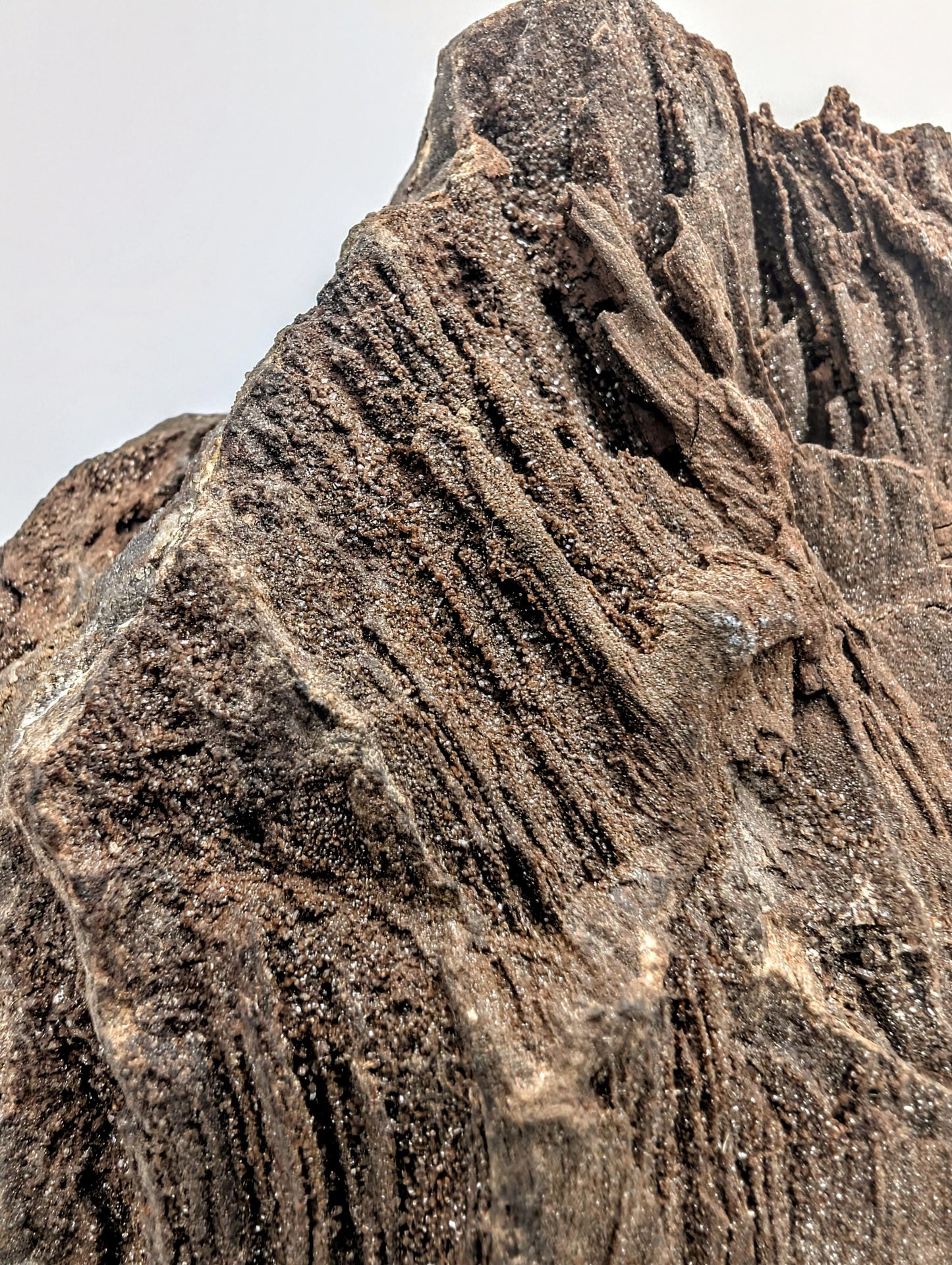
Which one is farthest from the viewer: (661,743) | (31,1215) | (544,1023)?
(661,743)

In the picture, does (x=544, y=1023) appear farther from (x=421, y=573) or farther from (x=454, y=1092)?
(x=421, y=573)

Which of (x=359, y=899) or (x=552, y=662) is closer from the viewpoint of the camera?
(x=359, y=899)

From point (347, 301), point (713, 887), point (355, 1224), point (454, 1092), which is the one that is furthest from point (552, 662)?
point (355, 1224)

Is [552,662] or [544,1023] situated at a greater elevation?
[552,662]

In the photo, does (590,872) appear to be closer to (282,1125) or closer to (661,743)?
(661,743)

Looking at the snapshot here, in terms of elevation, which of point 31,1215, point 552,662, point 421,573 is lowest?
point 31,1215

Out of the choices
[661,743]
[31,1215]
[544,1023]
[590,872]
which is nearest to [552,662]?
[661,743]

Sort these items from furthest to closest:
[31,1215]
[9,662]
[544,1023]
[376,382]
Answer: [9,662] → [376,382] → [31,1215] → [544,1023]
